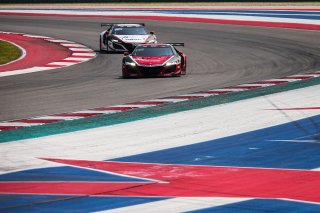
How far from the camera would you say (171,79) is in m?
27.2

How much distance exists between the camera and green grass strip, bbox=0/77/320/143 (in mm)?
17372

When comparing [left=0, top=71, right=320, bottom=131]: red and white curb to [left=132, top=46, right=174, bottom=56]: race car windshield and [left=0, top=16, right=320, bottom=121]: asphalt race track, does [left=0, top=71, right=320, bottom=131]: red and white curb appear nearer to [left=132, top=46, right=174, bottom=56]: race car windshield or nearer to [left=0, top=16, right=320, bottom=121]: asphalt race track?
[left=0, top=16, right=320, bottom=121]: asphalt race track

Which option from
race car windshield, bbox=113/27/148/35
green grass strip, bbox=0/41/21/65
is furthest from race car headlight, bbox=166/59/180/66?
race car windshield, bbox=113/27/148/35

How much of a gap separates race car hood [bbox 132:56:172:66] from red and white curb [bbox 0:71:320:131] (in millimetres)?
3193

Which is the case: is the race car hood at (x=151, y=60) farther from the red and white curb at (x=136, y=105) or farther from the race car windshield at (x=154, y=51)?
the red and white curb at (x=136, y=105)

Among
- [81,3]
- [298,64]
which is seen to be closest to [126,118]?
[298,64]

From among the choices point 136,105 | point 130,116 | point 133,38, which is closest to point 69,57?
point 133,38

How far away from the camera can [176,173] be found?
43.1 feet

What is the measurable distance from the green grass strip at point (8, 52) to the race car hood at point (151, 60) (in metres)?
7.18

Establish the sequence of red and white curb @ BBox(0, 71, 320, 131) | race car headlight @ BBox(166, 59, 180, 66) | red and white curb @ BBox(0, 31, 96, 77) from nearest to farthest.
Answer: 1. red and white curb @ BBox(0, 71, 320, 131)
2. race car headlight @ BBox(166, 59, 180, 66)
3. red and white curb @ BBox(0, 31, 96, 77)

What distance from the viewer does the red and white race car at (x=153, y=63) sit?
1074 inches

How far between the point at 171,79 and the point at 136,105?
596 centimetres

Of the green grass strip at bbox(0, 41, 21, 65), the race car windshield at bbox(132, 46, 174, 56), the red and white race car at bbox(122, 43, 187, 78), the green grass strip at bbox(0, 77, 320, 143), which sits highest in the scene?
the green grass strip at bbox(0, 77, 320, 143)

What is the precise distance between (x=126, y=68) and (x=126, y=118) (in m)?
8.53
